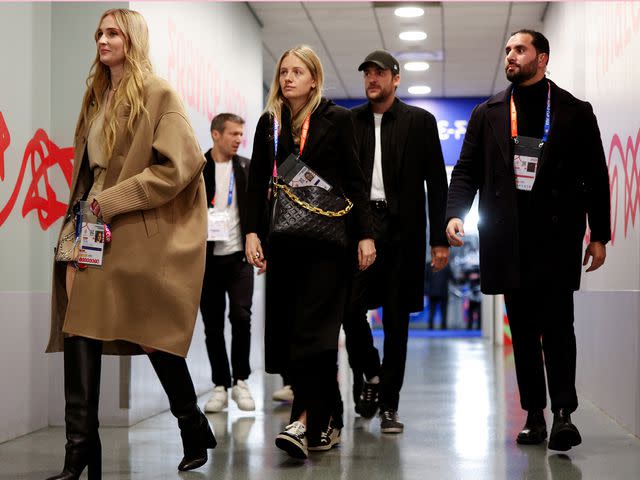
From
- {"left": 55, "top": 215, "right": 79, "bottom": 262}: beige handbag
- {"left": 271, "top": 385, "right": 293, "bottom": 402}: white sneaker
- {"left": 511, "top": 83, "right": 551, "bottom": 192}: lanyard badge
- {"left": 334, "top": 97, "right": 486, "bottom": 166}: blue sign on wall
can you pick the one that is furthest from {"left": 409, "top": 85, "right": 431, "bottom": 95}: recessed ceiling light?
{"left": 55, "top": 215, "right": 79, "bottom": 262}: beige handbag

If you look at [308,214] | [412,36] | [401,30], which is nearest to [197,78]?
[308,214]

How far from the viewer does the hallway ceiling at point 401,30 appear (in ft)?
28.0

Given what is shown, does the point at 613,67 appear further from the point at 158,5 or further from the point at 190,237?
the point at 190,237

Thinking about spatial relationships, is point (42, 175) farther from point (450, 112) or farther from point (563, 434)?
point (450, 112)

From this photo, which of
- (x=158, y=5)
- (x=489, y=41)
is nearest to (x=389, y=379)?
(x=158, y=5)

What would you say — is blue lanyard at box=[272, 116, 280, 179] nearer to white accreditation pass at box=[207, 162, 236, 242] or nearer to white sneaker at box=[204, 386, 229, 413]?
white accreditation pass at box=[207, 162, 236, 242]

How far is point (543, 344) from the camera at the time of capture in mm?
3922

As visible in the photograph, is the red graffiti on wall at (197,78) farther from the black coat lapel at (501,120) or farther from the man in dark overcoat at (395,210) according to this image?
the black coat lapel at (501,120)

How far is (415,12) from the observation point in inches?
344

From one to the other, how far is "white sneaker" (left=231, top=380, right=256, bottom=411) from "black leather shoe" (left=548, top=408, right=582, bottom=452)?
1934mm

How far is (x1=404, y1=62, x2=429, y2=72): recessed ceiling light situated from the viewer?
35.4 ft

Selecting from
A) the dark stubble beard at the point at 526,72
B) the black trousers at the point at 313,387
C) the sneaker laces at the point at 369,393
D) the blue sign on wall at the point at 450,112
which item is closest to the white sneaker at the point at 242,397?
the sneaker laces at the point at 369,393

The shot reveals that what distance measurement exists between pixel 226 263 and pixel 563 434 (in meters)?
2.34

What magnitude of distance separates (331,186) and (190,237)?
0.68 m
